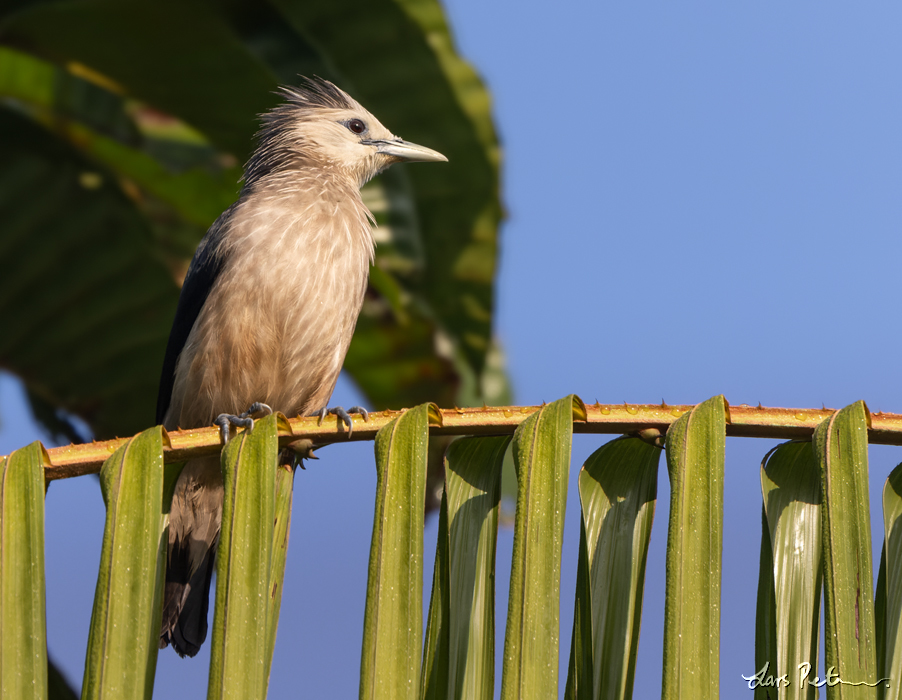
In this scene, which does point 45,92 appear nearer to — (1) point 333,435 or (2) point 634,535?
(1) point 333,435

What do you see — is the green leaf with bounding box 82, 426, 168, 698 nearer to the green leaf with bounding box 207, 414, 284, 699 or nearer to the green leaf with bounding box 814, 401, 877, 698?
the green leaf with bounding box 207, 414, 284, 699

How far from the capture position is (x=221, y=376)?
3.95 meters

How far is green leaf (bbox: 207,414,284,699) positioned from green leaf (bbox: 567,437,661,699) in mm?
647

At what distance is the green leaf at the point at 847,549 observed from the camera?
71.1 inches

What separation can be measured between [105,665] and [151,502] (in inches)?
12.6

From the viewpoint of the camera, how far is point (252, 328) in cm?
385

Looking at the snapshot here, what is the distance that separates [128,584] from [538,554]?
82 cm

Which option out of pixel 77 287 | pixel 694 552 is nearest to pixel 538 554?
pixel 694 552

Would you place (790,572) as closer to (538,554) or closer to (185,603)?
(538,554)

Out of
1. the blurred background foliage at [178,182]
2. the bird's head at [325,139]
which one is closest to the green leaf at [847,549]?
the bird's head at [325,139]

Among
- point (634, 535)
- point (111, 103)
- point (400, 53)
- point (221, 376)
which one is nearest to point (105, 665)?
point (634, 535)

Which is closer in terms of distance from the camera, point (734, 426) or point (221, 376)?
point (734, 426)

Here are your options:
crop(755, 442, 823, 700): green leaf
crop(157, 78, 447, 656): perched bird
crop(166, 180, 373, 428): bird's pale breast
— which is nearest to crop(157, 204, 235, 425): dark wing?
crop(157, 78, 447, 656): perched bird

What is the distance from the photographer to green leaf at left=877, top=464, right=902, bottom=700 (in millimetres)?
1913
